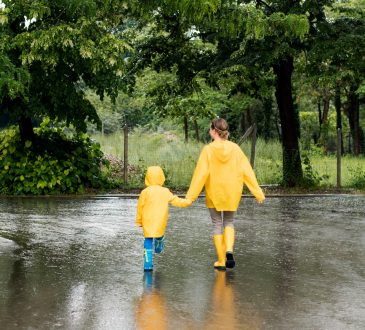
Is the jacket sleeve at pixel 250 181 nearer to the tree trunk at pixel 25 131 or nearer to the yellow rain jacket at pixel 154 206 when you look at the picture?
the yellow rain jacket at pixel 154 206

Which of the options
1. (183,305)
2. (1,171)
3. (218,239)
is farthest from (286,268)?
(1,171)

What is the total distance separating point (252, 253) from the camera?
34.0 ft

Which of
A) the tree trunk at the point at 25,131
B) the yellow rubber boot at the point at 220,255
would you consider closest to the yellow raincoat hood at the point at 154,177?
the yellow rubber boot at the point at 220,255

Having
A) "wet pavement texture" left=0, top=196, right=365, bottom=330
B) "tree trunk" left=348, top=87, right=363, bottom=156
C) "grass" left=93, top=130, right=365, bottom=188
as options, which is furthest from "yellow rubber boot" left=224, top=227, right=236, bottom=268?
"tree trunk" left=348, top=87, right=363, bottom=156

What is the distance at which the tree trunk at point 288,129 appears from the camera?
23.2m

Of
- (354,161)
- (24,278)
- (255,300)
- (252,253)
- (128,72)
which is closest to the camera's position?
(255,300)

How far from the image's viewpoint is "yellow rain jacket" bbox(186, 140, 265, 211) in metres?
9.27

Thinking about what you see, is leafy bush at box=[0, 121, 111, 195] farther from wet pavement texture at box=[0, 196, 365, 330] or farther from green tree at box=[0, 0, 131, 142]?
wet pavement texture at box=[0, 196, 365, 330]

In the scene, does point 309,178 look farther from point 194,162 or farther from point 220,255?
point 220,255

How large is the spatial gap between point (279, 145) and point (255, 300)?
21.1 m

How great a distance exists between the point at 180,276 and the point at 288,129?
15682 millimetres

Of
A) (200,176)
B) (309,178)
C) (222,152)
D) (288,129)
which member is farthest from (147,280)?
(288,129)

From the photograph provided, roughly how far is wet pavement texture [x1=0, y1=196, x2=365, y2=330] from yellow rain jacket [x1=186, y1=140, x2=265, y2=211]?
74cm

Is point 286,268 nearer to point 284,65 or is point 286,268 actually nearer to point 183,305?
point 183,305
